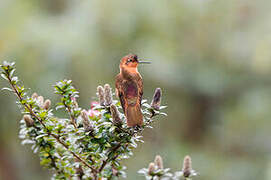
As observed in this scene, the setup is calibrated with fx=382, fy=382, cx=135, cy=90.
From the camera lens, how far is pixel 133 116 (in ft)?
3.02

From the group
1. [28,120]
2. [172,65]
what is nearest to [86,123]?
[28,120]

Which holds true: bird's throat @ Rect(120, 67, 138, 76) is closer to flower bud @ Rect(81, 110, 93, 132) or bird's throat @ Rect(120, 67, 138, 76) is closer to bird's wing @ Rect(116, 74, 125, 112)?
bird's wing @ Rect(116, 74, 125, 112)

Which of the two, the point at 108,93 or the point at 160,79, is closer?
the point at 108,93

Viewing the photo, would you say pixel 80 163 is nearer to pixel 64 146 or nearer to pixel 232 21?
pixel 64 146

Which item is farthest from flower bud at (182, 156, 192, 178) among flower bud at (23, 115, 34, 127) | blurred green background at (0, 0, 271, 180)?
blurred green background at (0, 0, 271, 180)

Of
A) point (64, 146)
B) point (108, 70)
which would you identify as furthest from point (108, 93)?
point (108, 70)

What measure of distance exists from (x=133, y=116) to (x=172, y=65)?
8.71ft

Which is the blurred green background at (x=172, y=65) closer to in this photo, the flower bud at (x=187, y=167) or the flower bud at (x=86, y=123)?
the flower bud at (x=187, y=167)

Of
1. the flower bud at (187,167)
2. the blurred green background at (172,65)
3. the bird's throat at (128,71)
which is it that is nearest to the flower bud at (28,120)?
the bird's throat at (128,71)

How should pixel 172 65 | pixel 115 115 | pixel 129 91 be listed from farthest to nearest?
pixel 172 65
pixel 129 91
pixel 115 115

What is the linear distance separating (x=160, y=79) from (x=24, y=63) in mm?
1213

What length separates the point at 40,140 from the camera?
1.02m

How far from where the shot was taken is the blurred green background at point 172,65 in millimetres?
3111

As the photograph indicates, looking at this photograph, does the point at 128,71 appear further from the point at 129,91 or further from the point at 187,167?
the point at 187,167
